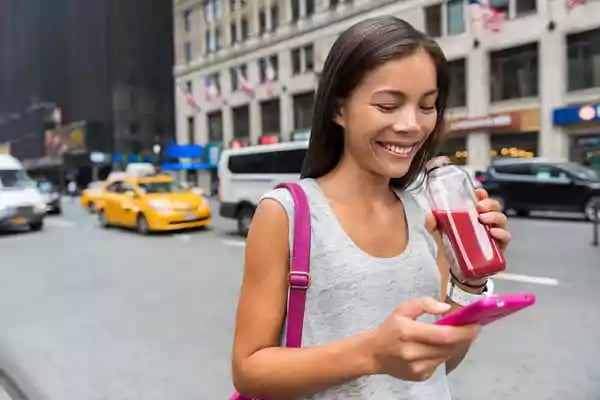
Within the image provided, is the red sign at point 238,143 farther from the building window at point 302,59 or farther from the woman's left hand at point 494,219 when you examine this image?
the woman's left hand at point 494,219

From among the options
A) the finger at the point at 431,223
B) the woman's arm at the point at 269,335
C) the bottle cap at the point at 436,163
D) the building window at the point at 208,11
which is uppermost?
the building window at the point at 208,11

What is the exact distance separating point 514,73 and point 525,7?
2568mm

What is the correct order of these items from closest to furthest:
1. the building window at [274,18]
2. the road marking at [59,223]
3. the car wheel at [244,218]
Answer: the car wheel at [244,218] → the road marking at [59,223] → the building window at [274,18]

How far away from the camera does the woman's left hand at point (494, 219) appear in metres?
1.07

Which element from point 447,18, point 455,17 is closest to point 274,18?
point 447,18

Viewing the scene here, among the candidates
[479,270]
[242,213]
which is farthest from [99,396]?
[242,213]

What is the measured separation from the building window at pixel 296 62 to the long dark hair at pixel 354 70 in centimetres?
3214

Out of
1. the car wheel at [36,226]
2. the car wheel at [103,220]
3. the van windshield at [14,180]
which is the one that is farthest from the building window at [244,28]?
the car wheel at [36,226]

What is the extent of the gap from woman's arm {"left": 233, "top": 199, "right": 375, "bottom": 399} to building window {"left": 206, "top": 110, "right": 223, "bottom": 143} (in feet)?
130

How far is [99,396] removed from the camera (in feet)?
12.2

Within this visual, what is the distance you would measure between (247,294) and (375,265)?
258mm

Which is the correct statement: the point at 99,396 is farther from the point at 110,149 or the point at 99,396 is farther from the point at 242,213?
the point at 110,149

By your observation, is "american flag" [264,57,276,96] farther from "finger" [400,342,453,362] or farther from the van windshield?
"finger" [400,342,453,362]

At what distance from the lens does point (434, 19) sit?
25203 millimetres
